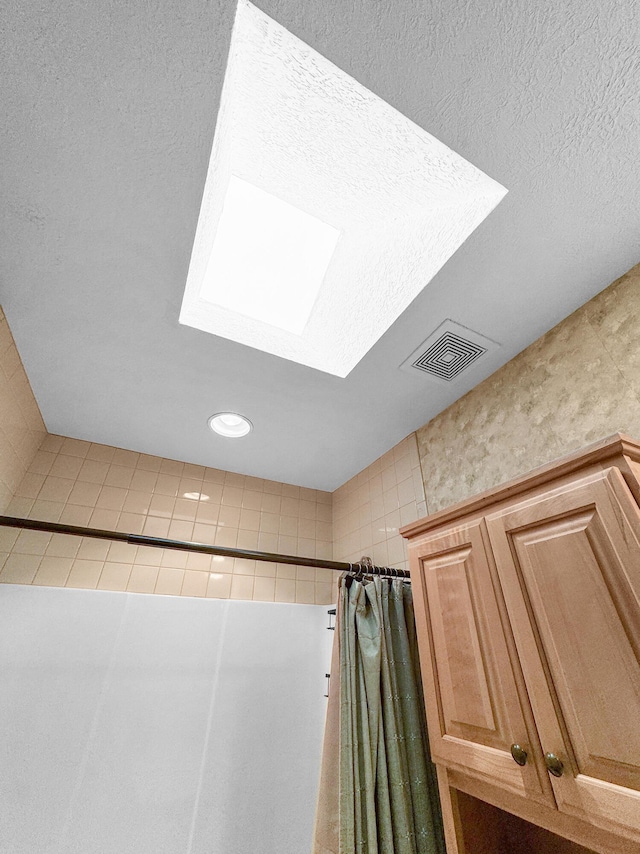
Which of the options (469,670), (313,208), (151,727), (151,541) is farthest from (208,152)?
(151,727)

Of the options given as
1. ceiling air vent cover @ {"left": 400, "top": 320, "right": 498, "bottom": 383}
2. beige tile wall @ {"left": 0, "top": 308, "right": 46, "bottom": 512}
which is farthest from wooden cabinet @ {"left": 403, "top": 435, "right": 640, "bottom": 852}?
beige tile wall @ {"left": 0, "top": 308, "right": 46, "bottom": 512}

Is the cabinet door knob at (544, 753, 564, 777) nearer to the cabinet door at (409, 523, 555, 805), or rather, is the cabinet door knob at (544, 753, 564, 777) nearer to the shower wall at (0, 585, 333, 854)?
the cabinet door at (409, 523, 555, 805)

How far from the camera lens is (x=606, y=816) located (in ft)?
1.97

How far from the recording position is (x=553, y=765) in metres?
0.68

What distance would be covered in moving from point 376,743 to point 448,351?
131 cm

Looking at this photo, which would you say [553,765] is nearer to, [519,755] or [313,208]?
[519,755]

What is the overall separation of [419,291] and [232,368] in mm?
795

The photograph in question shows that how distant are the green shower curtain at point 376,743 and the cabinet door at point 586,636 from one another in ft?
2.01

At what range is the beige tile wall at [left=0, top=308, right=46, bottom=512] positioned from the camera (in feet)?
4.70

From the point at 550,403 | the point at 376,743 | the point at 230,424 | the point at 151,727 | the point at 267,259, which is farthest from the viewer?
the point at 230,424

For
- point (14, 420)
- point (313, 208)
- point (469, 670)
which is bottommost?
point (469, 670)

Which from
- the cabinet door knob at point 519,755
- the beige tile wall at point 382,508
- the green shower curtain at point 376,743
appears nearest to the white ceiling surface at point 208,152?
the beige tile wall at point 382,508

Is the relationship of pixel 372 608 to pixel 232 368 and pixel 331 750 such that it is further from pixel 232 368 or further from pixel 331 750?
pixel 232 368

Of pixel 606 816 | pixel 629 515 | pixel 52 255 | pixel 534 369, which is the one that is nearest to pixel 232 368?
pixel 52 255
